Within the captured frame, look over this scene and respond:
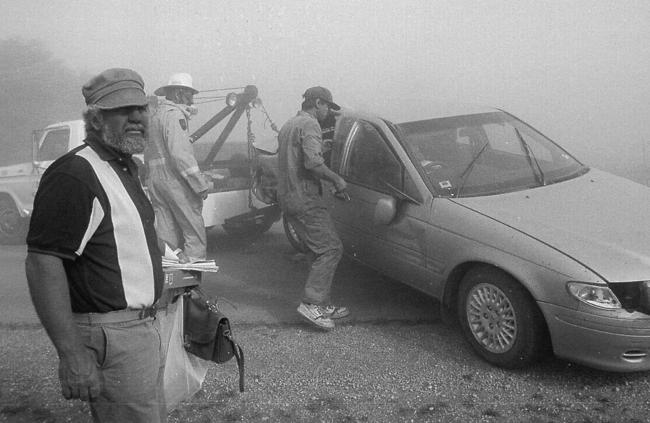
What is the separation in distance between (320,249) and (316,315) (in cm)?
50

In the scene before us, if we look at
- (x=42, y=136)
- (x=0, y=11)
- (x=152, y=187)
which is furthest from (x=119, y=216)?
(x=0, y=11)

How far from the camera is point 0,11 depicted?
16766mm

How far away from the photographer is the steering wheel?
4.72 m

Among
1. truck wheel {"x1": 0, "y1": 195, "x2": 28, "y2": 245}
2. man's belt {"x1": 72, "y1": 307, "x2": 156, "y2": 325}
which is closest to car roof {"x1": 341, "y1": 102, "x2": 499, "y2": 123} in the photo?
man's belt {"x1": 72, "y1": 307, "x2": 156, "y2": 325}

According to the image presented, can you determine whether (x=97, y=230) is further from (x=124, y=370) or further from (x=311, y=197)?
(x=311, y=197)

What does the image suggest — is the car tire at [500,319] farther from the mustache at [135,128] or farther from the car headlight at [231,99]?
the car headlight at [231,99]

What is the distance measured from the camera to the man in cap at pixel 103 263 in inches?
82.0

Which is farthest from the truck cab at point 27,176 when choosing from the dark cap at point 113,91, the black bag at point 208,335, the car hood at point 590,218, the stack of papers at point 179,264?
the dark cap at point 113,91

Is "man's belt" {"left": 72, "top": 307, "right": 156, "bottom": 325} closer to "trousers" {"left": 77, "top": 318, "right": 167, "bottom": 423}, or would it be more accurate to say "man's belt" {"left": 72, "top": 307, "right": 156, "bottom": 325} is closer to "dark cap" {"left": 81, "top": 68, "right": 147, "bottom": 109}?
"trousers" {"left": 77, "top": 318, "right": 167, "bottom": 423}

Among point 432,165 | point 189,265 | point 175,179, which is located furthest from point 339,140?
point 189,265

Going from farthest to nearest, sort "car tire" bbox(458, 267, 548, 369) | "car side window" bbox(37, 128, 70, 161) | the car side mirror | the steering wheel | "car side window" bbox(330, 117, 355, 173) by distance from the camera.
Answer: "car side window" bbox(37, 128, 70, 161) < "car side window" bbox(330, 117, 355, 173) < the steering wheel < the car side mirror < "car tire" bbox(458, 267, 548, 369)

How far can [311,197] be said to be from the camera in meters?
4.95

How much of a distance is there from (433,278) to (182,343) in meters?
2.18

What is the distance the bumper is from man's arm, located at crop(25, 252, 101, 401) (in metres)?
2.56
